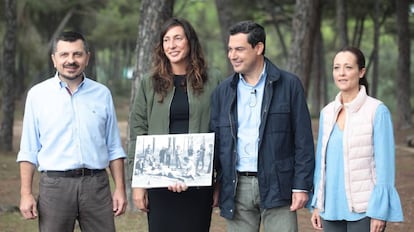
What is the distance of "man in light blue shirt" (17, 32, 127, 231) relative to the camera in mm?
4891

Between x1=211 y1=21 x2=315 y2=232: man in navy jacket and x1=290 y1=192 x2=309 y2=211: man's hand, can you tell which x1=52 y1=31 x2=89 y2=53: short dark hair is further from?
x1=290 y1=192 x2=309 y2=211: man's hand

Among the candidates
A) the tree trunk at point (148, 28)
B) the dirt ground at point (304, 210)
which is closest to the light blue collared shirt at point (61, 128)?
the dirt ground at point (304, 210)

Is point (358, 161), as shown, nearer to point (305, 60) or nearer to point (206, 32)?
point (305, 60)

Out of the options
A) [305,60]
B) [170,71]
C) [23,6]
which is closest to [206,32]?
[23,6]

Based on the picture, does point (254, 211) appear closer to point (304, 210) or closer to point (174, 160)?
point (174, 160)

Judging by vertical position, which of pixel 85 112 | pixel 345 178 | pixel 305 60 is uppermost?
pixel 305 60

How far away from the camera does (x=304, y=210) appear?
1034 cm

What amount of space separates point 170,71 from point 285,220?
1285 millimetres

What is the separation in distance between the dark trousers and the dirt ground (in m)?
3.93

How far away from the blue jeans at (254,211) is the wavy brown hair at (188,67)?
74 centimetres

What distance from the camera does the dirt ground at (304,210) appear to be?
9.16 m

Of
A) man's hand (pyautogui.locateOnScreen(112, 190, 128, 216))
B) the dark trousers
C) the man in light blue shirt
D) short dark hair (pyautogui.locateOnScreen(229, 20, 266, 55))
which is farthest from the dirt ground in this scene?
short dark hair (pyautogui.locateOnScreen(229, 20, 266, 55))

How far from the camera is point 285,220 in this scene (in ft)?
15.6

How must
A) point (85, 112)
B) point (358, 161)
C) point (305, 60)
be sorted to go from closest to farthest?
point (358, 161) → point (85, 112) → point (305, 60)
